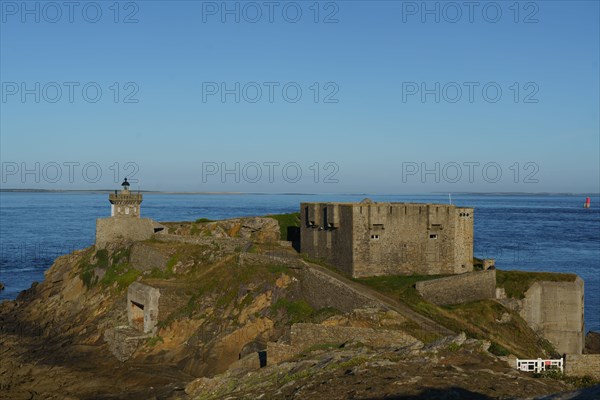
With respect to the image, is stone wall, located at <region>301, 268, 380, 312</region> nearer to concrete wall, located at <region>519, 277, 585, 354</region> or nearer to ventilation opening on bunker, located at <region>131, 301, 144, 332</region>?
ventilation opening on bunker, located at <region>131, 301, 144, 332</region>

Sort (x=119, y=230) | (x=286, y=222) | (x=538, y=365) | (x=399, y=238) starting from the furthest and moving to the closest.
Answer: (x=286, y=222) → (x=119, y=230) → (x=399, y=238) → (x=538, y=365)

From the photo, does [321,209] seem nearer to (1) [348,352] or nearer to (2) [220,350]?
(2) [220,350]

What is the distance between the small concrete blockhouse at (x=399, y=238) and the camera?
3588 centimetres

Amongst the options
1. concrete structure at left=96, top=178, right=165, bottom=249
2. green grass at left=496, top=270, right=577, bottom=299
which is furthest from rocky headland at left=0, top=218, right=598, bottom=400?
green grass at left=496, top=270, right=577, bottom=299

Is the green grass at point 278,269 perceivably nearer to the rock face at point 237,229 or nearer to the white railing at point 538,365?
the rock face at point 237,229

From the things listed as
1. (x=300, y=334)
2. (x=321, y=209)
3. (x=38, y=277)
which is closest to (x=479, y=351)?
(x=300, y=334)

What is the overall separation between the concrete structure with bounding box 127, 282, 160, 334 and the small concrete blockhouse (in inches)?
405

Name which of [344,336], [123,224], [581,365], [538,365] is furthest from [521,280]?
[123,224]

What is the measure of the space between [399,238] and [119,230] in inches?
776

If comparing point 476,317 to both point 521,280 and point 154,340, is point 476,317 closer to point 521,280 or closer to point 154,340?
→ point 521,280

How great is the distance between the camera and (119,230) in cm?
4522

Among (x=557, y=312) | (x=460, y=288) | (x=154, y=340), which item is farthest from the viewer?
(x=557, y=312)

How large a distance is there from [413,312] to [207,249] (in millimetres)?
15827

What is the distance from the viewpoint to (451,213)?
36.8m
